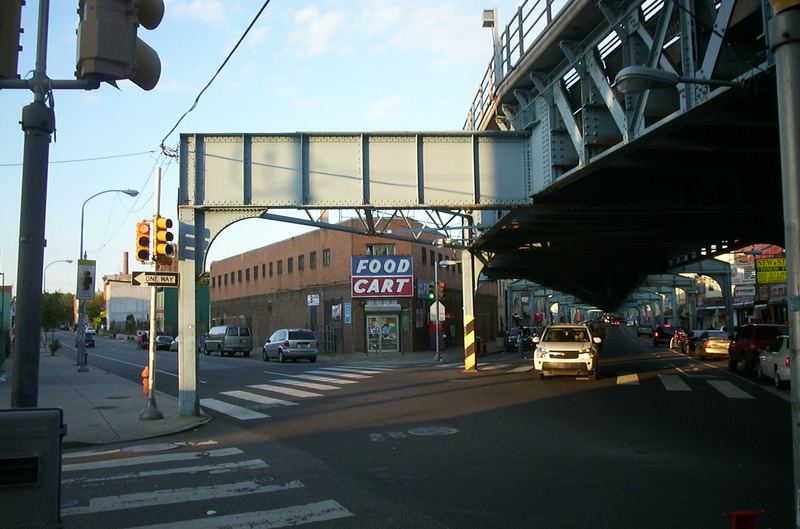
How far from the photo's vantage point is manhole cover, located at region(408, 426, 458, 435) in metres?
11.4

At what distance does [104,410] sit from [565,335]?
1414 centimetres

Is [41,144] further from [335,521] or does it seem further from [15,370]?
[335,521]

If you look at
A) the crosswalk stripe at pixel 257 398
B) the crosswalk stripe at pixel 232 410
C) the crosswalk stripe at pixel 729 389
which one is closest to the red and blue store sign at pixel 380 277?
the crosswalk stripe at pixel 257 398

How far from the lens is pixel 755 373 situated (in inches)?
950

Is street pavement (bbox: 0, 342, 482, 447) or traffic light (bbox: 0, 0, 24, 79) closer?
traffic light (bbox: 0, 0, 24, 79)

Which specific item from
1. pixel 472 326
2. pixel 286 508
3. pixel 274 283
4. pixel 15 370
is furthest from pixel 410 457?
pixel 274 283

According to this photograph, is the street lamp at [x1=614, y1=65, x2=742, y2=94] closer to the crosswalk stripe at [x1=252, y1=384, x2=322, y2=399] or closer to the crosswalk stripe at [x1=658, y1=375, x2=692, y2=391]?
the crosswalk stripe at [x1=658, y1=375, x2=692, y2=391]

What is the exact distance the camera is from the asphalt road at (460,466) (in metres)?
6.55

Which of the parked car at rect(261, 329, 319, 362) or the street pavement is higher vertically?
the parked car at rect(261, 329, 319, 362)

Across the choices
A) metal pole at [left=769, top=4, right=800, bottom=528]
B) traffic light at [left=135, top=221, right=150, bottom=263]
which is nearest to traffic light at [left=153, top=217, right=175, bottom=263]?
traffic light at [left=135, top=221, right=150, bottom=263]

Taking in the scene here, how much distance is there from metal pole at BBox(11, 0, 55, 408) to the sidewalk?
610 cm

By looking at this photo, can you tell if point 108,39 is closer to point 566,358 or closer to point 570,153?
point 570,153

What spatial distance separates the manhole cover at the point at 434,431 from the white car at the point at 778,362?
417 inches

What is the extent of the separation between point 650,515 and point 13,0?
294 inches
